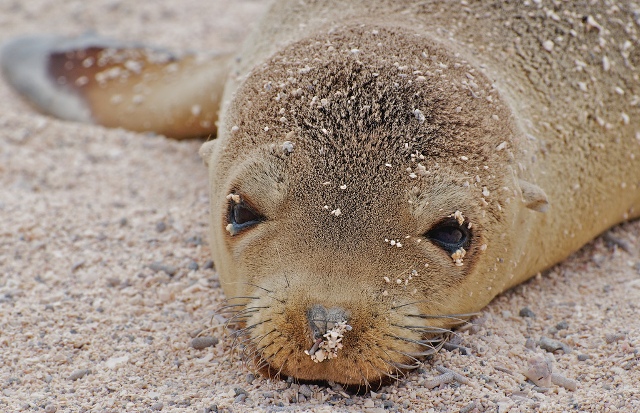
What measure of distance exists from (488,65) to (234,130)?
1206 mm

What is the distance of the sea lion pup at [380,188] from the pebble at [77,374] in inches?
25.3

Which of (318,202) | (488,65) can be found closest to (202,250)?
(318,202)

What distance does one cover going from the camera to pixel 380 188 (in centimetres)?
→ 284

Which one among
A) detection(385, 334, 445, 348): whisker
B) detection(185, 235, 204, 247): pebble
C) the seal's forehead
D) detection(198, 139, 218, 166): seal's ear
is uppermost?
the seal's forehead

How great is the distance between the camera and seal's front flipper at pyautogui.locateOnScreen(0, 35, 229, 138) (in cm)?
528

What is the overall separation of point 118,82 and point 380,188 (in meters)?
3.51

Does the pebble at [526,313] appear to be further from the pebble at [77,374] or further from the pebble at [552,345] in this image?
the pebble at [77,374]

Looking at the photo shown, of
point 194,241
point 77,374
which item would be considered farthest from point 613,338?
point 77,374

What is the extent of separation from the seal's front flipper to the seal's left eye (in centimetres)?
193

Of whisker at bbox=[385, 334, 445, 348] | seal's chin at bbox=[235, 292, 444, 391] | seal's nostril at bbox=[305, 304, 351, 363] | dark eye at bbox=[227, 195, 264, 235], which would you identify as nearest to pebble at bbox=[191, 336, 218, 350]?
seal's chin at bbox=[235, 292, 444, 391]

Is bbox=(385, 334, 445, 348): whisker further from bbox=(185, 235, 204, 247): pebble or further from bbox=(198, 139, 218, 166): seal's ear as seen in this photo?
bbox=(185, 235, 204, 247): pebble

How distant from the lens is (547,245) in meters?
3.72

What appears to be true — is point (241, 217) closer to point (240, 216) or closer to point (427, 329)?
point (240, 216)

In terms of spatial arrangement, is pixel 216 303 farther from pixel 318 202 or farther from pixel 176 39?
pixel 176 39
